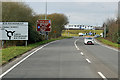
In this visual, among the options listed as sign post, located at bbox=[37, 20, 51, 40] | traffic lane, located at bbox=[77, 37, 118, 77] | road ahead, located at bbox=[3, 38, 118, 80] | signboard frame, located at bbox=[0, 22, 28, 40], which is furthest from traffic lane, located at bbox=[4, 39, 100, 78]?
sign post, located at bbox=[37, 20, 51, 40]

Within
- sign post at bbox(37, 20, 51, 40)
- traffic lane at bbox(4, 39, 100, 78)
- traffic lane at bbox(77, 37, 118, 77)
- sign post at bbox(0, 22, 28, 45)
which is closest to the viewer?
traffic lane at bbox(4, 39, 100, 78)

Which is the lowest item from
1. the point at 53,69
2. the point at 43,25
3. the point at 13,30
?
the point at 53,69

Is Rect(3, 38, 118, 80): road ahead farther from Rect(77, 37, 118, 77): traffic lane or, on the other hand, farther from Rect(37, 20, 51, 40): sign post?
Rect(37, 20, 51, 40): sign post

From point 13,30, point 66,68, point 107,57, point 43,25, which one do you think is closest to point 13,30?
point 13,30

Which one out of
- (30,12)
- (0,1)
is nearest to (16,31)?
(0,1)

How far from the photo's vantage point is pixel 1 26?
28281 mm

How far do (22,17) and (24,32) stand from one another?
252 inches

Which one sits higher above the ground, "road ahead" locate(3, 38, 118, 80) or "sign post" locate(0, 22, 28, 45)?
"sign post" locate(0, 22, 28, 45)

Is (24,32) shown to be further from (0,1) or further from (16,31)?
(0,1)

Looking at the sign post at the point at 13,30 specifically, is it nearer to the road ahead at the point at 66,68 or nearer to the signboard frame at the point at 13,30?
the signboard frame at the point at 13,30

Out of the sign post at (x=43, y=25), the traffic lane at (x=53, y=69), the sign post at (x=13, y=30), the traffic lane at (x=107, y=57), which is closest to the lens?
the traffic lane at (x=53, y=69)

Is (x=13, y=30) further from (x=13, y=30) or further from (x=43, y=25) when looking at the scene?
(x=43, y=25)

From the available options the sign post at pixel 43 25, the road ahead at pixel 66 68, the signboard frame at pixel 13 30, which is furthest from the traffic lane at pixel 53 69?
the sign post at pixel 43 25

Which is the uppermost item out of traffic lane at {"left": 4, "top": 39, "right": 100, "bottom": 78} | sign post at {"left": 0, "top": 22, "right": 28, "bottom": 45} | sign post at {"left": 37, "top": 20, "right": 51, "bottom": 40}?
sign post at {"left": 37, "top": 20, "right": 51, "bottom": 40}
